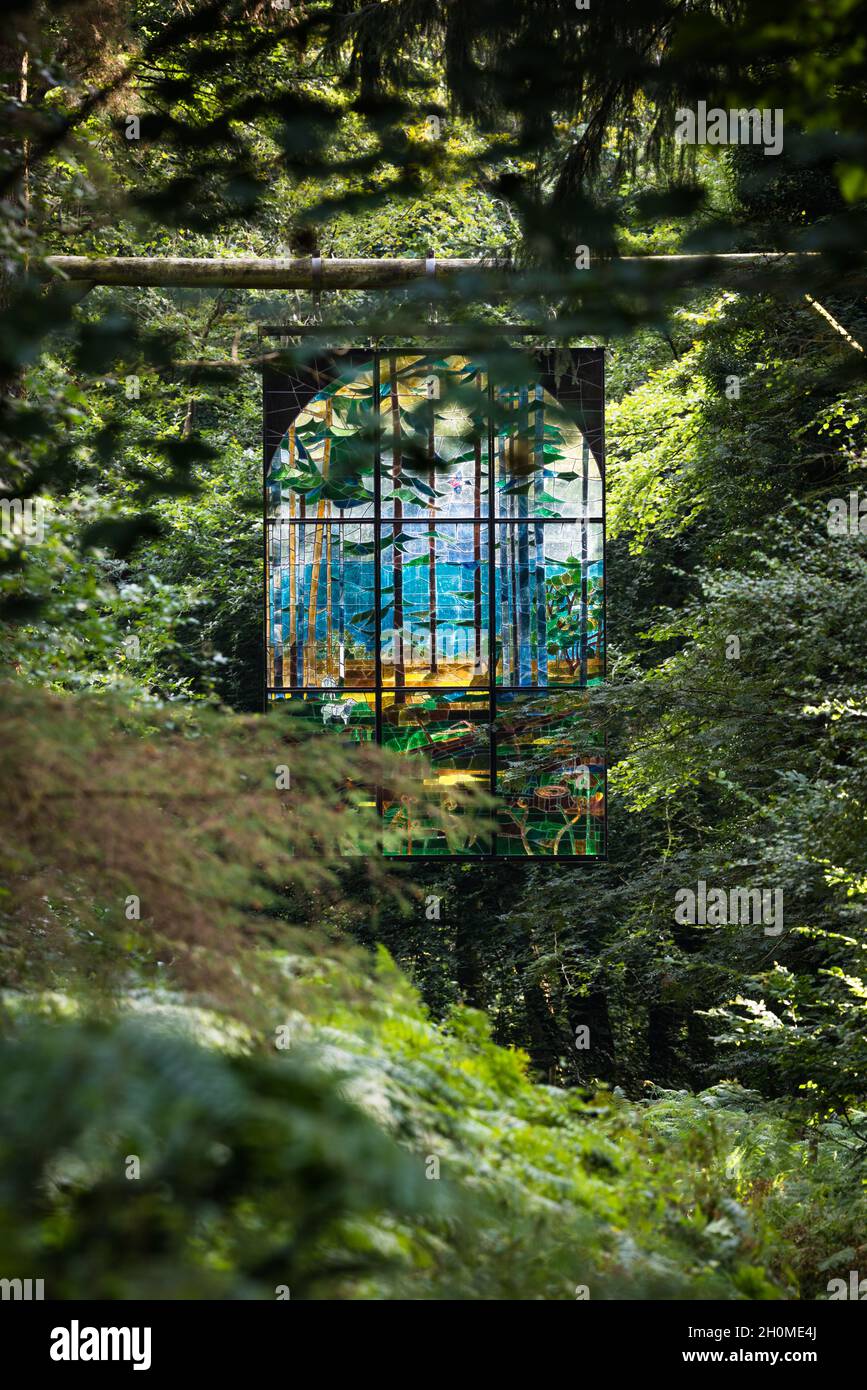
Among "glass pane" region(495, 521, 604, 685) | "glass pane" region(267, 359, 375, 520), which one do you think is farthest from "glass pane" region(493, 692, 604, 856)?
"glass pane" region(267, 359, 375, 520)

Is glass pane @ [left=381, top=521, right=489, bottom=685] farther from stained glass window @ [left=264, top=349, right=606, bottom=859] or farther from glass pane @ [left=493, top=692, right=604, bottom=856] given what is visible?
glass pane @ [left=493, top=692, right=604, bottom=856]

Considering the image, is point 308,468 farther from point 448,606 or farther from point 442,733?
point 442,733

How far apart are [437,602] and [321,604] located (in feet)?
3.01

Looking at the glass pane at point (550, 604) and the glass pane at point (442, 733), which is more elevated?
the glass pane at point (550, 604)

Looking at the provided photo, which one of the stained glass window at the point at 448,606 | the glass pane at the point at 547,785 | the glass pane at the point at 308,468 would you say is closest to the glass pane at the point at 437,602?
the stained glass window at the point at 448,606

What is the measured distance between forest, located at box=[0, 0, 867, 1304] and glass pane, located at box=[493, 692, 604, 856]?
35 millimetres

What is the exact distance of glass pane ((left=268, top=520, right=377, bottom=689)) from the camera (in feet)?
34.0

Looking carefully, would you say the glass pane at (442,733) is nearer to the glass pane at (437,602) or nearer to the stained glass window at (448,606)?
the stained glass window at (448,606)

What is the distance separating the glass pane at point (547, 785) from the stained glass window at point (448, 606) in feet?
0.04

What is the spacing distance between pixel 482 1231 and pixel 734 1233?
138 cm

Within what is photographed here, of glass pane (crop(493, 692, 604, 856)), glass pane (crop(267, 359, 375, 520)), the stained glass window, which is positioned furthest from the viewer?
glass pane (crop(267, 359, 375, 520))

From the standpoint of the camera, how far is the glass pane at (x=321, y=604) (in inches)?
408

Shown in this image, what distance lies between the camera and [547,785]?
10219mm
